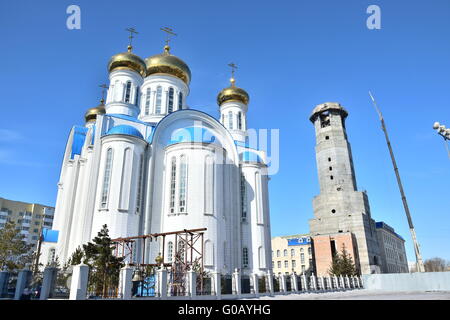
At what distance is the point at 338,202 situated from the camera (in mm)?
40219

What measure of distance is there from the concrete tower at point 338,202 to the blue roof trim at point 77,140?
27.0 metres

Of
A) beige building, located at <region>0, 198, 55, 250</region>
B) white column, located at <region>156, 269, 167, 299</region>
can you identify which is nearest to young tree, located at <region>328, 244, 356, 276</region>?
white column, located at <region>156, 269, 167, 299</region>

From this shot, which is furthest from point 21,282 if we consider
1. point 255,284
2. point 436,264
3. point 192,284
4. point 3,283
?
point 436,264

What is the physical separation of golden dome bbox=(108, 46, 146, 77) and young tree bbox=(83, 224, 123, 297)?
578 inches

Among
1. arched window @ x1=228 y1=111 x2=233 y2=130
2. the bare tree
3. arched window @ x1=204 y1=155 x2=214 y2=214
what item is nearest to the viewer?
arched window @ x1=204 y1=155 x2=214 y2=214

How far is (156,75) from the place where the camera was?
86.0 feet

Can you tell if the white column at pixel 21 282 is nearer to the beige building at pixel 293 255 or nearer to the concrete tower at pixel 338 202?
the concrete tower at pixel 338 202

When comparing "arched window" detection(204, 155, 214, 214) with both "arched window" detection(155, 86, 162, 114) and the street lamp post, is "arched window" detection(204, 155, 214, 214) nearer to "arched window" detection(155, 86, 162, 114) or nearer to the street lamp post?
"arched window" detection(155, 86, 162, 114)

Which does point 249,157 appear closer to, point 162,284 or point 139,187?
point 139,187

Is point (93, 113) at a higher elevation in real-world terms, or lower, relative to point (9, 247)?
higher

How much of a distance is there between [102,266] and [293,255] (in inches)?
1325

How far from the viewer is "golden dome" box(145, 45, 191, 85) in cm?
2611

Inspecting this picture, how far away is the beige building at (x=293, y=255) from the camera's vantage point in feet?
138
